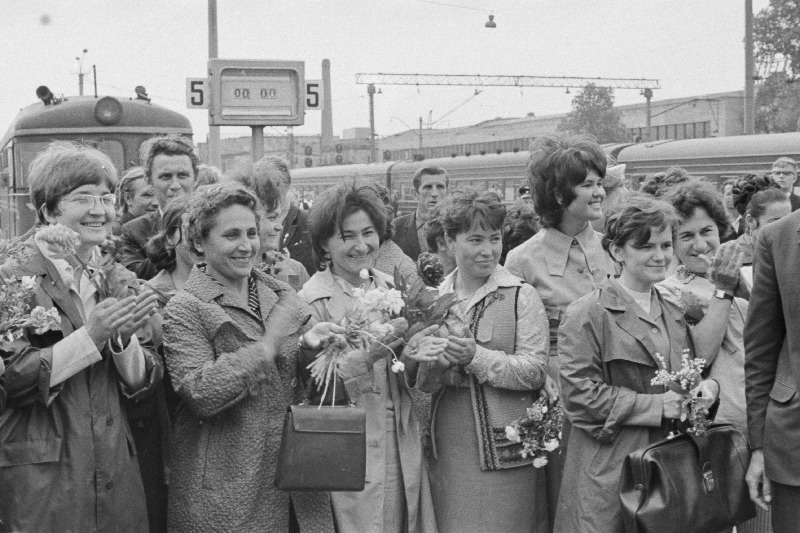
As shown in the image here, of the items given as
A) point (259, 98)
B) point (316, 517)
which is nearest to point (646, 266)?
point (316, 517)

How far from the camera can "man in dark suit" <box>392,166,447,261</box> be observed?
7777 mm

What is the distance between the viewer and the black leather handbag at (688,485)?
3.99 meters

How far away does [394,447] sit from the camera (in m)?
4.43

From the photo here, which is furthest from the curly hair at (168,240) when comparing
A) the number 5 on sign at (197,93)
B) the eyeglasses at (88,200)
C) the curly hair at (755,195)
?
the number 5 on sign at (197,93)

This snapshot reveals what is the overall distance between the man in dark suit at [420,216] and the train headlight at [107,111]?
225 inches

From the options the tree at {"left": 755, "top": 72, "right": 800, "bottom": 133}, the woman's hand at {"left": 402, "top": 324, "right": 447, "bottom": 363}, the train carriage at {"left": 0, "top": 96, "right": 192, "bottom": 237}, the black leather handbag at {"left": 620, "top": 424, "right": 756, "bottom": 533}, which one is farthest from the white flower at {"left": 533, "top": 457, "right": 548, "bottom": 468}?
the tree at {"left": 755, "top": 72, "right": 800, "bottom": 133}

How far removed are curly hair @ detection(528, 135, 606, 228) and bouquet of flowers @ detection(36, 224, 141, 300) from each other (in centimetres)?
206

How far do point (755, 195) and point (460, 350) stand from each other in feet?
7.10

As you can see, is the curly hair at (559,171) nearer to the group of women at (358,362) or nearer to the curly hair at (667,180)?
the group of women at (358,362)

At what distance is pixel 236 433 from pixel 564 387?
134 centimetres

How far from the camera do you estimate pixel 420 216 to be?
802 cm

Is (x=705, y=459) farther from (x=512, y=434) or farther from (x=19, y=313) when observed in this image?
(x=19, y=313)

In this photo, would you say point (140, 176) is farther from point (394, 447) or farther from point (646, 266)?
point (646, 266)

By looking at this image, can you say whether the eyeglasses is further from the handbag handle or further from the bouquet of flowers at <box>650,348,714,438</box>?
the handbag handle
